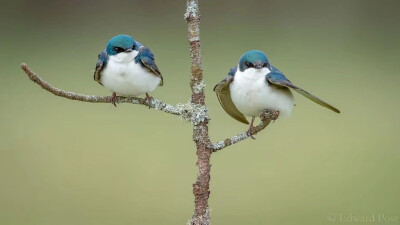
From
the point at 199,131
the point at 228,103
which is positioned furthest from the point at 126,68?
the point at 199,131

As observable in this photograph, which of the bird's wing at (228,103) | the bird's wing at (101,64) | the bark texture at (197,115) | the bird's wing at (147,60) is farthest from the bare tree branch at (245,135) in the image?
the bird's wing at (101,64)

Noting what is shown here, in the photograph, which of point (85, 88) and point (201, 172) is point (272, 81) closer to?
point (201, 172)

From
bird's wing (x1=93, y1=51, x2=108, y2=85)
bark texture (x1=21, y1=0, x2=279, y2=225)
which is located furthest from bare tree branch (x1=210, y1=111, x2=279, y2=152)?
bird's wing (x1=93, y1=51, x2=108, y2=85)

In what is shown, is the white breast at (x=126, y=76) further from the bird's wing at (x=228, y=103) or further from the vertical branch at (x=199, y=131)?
the vertical branch at (x=199, y=131)

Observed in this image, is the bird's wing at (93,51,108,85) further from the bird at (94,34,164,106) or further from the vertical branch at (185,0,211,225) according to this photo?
the vertical branch at (185,0,211,225)

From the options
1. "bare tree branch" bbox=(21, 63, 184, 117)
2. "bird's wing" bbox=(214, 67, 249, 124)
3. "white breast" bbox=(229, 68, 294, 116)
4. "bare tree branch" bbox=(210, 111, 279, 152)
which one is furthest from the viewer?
"bird's wing" bbox=(214, 67, 249, 124)

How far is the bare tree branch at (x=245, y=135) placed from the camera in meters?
1.38

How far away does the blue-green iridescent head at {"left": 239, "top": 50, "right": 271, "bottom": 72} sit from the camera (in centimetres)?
164

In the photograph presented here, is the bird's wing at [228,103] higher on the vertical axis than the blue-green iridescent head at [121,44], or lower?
lower

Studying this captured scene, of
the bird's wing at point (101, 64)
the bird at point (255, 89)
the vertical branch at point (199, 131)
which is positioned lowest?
the vertical branch at point (199, 131)

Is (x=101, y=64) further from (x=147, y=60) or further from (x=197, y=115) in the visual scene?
(x=197, y=115)

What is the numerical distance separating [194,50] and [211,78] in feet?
14.0

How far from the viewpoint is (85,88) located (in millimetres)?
5922

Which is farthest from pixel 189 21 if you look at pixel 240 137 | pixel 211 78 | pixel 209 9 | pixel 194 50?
pixel 209 9
